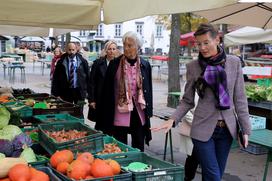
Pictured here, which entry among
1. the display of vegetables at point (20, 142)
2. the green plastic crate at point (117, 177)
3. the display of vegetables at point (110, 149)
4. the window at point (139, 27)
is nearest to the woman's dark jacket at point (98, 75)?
the display of vegetables at point (110, 149)

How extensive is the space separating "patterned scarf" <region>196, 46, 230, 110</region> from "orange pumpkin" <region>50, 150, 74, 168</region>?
3.90ft

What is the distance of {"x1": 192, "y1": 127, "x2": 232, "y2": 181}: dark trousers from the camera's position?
3.42 m

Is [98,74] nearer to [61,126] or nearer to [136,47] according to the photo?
[136,47]

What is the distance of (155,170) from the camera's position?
9.46 ft

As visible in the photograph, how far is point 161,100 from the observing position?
13.5 metres

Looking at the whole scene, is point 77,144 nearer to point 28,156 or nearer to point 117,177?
point 28,156

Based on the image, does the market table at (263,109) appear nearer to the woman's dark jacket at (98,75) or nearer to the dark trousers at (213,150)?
the woman's dark jacket at (98,75)

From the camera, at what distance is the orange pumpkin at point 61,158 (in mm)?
3000

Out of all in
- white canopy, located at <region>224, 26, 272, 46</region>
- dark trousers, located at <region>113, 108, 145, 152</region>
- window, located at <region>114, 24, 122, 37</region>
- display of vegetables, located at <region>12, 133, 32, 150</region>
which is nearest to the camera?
display of vegetables, located at <region>12, 133, 32, 150</region>

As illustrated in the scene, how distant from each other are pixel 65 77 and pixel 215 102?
443cm

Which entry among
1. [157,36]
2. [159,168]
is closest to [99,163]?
[159,168]

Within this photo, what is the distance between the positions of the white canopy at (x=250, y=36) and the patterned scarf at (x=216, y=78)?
7.53 metres

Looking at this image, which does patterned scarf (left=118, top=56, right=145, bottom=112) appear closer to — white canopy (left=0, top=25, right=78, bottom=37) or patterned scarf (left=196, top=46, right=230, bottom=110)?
patterned scarf (left=196, top=46, right=230, bottom=110)

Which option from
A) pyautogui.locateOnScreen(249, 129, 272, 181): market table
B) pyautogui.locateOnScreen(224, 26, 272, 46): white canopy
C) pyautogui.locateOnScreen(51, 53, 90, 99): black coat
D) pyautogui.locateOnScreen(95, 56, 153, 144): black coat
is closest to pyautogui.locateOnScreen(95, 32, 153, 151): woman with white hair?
pyautogui.locateOnScreen(95, 56, 153, 144): black coat
